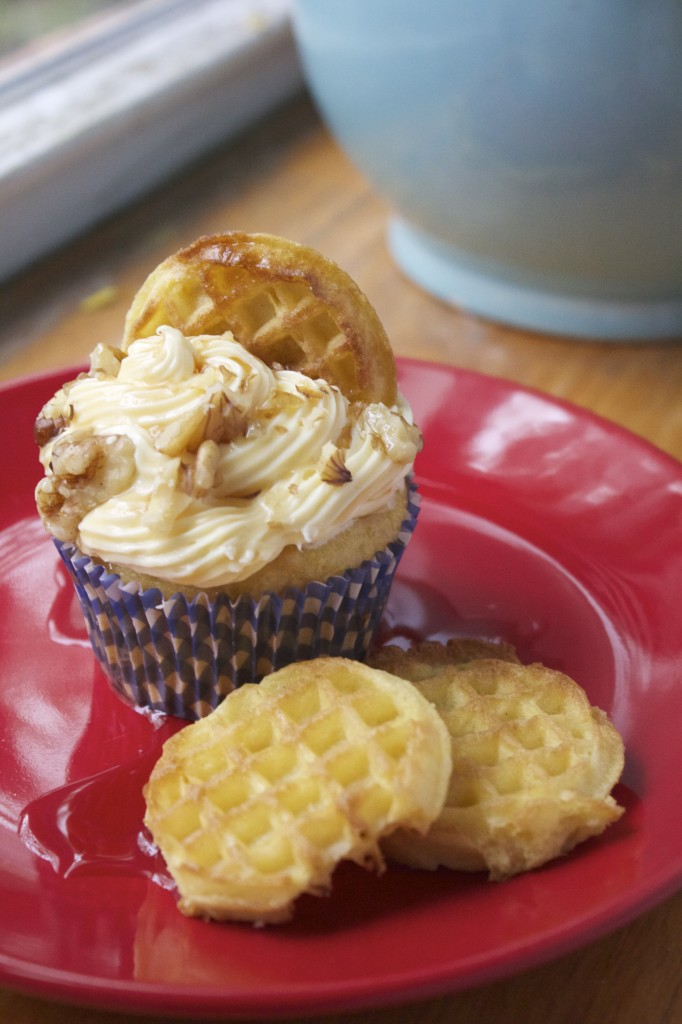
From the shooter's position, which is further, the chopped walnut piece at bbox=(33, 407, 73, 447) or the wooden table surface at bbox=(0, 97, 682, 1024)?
the chopped walnut piece at bbox=(33, 407, 73, 447)

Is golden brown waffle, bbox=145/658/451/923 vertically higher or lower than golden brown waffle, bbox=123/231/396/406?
lower

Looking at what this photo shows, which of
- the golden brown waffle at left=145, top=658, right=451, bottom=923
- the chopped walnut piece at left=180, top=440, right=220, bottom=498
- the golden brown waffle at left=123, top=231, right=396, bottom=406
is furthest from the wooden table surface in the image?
the golden brown waffle at left=123, top=231, right=396, bottom=406

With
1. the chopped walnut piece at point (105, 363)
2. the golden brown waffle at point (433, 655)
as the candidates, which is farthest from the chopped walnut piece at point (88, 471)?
the golden brown waffle at point (433, 655)

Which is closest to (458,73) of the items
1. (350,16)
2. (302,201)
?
(350,16)

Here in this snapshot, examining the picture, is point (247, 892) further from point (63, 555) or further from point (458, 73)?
point (458, 73)

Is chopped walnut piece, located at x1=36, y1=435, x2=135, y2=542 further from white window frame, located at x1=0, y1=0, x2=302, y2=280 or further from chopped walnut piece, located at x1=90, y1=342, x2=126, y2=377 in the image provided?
white window frame, located at x1=0, y1=0, x2=302, y2=280

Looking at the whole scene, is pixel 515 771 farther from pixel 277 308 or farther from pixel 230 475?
pixel 277 308

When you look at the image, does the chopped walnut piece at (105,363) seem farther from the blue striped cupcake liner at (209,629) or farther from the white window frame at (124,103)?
the white window frame at (124,103)
